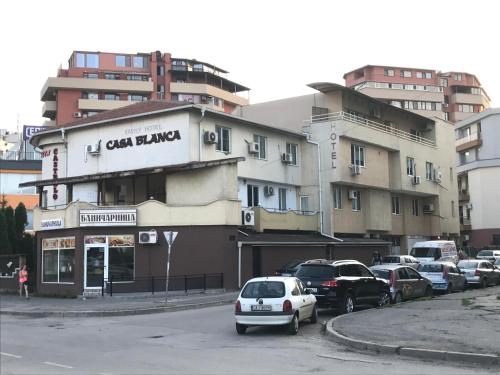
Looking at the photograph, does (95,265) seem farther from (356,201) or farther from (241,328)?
(356,201)

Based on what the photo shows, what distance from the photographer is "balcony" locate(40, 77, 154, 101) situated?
80.9 meters

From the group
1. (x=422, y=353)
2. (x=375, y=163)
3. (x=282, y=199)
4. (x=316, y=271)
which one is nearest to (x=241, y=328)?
(x=316, y=271)

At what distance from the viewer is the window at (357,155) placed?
4128 cm

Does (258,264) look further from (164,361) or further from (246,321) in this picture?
(164,361)

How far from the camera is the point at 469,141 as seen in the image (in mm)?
74688

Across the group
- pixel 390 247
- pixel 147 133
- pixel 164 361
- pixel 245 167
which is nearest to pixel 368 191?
pixel 390 247

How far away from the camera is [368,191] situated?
43.8 m

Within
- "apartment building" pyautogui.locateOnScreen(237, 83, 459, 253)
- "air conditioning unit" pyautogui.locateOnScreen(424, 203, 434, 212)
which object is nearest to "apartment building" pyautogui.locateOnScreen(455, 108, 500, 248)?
→ "apartment building" pyautogui.locateOnScreen(237, 83, 459, 253)

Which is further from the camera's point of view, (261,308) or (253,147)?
(253,147)

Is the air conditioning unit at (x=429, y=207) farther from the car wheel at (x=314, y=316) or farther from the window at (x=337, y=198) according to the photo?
the car wheel at (x=314, y=316)

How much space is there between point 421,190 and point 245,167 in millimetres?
19821

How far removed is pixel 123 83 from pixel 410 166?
4949 cm

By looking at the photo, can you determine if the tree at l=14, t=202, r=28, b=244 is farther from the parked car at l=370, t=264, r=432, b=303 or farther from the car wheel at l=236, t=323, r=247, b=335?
the car wheel at l=236, t=323, r=247, b=335

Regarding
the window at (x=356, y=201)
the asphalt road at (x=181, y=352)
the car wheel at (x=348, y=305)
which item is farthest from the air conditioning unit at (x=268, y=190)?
the asphalt road at (x=181, y=352)
